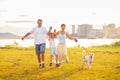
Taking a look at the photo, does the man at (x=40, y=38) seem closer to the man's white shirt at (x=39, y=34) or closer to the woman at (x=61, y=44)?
the man's white shirt at (x=39, y=34)

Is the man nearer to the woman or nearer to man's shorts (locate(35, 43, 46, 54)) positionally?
man's shorts (locate(35, 43, 46, 54))

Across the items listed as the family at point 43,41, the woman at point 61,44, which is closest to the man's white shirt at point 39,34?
the family at point 43,41

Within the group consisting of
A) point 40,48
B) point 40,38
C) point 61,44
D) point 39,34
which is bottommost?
point 40,48

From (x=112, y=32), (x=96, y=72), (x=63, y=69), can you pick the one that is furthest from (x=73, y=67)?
(x=112, y=32)

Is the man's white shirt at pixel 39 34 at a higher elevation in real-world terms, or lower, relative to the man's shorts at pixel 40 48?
higher

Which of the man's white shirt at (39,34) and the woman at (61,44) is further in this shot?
the woman at (61,44)

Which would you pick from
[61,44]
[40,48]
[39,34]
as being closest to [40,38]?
[39,34]

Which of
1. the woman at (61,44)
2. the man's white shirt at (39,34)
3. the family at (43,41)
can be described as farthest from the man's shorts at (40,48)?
the woman at (61,44)

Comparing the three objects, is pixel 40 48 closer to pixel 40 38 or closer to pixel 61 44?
pixel 40 38

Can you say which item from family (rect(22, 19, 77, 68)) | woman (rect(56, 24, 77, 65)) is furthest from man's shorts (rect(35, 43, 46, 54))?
woman (rect(56, 24, 77, 65))

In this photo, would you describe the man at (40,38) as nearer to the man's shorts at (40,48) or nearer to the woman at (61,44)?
the man's shorts at (40,48)

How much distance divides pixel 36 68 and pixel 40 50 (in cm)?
77

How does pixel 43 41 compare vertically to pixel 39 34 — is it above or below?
below

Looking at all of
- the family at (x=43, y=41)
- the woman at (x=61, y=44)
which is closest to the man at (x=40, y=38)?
the family at (x=43, y=41)
